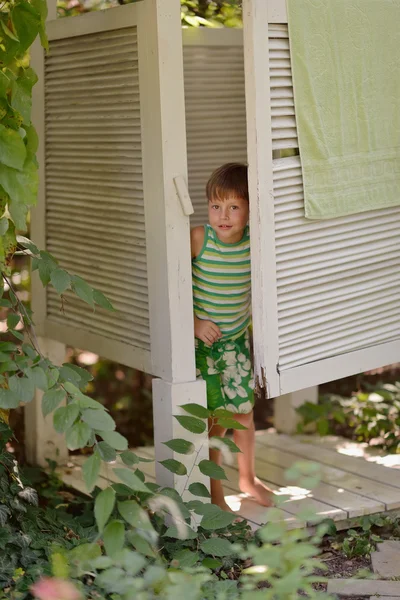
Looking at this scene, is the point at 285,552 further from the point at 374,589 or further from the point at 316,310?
the point at 316,310

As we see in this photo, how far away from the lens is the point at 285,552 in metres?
2.05

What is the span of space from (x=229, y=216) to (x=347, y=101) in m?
0.59

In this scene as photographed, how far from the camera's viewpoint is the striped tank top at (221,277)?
3.41m

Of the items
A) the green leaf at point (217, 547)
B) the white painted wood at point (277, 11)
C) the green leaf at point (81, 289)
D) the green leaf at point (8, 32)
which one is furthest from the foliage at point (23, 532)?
the white painted wood at point (277, 11)

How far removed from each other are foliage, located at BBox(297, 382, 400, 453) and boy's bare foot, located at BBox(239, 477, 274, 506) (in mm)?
997

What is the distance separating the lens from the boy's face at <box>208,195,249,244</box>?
3.42m

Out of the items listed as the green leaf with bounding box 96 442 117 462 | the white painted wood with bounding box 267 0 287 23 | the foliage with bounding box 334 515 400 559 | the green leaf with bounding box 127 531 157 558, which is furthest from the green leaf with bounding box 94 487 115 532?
the white painted wood with bounding box 267 0 287 23

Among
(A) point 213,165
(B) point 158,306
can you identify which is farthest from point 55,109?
(B) point 158,306

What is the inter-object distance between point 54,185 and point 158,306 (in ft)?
3.23

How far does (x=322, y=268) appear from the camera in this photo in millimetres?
3293

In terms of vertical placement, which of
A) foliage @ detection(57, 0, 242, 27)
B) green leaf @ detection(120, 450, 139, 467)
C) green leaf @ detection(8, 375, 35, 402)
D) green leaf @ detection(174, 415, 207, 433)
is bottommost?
green leaf @ detection(120, 450, 139, 467)

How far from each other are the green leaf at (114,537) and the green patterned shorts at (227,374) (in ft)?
3.95

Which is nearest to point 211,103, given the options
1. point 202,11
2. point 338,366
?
point 202,11

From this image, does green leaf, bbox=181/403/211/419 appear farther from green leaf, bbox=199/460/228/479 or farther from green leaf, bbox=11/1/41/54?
green leaf, bbox=11/1/41/54
